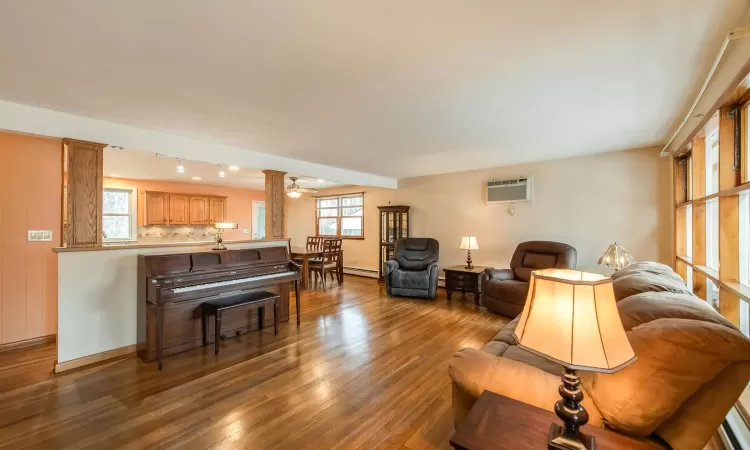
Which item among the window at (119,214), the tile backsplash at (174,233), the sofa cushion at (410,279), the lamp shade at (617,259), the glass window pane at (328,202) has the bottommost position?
the sofa cushion at (410,279)

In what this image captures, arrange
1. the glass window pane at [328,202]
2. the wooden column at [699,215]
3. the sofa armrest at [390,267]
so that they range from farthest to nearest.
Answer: the glass window pane at [328,202] < the sofa armrest at [390,267] < the wooden column at [699,215]

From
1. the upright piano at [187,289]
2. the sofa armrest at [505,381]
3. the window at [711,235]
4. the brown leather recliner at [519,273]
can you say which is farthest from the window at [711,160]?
the upright piano at [187,289]

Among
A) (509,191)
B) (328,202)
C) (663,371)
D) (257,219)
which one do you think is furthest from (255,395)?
(257,219)

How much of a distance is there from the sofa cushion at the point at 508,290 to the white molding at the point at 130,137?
3256 millimetres

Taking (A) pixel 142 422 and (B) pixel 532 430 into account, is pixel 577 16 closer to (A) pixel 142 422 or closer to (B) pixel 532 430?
(B) pixel 532 430

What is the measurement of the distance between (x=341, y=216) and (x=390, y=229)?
6.03 ft

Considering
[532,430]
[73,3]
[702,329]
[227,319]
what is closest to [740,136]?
[702,329]

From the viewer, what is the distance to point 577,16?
1484 millimetres

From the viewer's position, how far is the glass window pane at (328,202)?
803cm

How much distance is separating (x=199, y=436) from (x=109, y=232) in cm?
609

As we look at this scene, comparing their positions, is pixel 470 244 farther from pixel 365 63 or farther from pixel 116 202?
pixel 116 202

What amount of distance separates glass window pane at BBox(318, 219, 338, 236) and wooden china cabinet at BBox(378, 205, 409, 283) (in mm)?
1926

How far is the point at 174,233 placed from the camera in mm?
6949

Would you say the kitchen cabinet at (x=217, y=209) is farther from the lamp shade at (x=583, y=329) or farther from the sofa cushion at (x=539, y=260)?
A: the lamp shade at (x=583, y=329)
